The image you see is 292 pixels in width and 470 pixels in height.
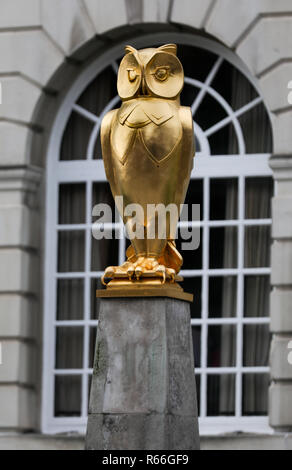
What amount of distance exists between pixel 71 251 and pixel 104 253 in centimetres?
53

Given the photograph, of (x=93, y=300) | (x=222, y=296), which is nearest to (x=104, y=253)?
(x=93, y=300)

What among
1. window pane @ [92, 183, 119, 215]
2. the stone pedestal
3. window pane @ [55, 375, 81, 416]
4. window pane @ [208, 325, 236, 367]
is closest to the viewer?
the stone pedestal

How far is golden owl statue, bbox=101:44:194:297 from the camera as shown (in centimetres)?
1330

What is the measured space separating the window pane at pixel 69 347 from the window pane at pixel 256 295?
254 centimetres

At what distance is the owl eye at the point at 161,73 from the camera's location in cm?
1353

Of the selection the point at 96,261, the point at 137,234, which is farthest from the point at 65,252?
the point at 137,234

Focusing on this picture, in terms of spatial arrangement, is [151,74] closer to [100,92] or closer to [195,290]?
[195,290]

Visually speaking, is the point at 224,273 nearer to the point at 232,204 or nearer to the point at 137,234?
the point at 232,204

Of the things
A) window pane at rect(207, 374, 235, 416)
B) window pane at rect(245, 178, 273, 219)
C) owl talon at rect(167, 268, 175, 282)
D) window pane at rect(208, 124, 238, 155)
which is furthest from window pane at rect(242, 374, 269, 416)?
owl talon at rect(167, 268, 175, 282)

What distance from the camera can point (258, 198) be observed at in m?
21.0

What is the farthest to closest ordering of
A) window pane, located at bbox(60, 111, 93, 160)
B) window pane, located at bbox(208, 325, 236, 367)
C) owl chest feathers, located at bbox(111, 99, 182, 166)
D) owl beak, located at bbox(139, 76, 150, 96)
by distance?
1. window pane, located at bbox(60, 111, 93, 160)
2. window pane, located at bbox(208, 325, 236, 367)
3. owl beak, located at bbox(139, 76, 150, 96)
4. owl chest feathers, located at bbox(111, 99, 182, 166)

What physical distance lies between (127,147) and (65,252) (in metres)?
8.64

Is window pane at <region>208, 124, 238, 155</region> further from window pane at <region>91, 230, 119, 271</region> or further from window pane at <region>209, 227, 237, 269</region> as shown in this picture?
window pane at <region>91, 230, 119, 271</region>

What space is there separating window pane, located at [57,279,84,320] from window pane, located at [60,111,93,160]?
186 cm
